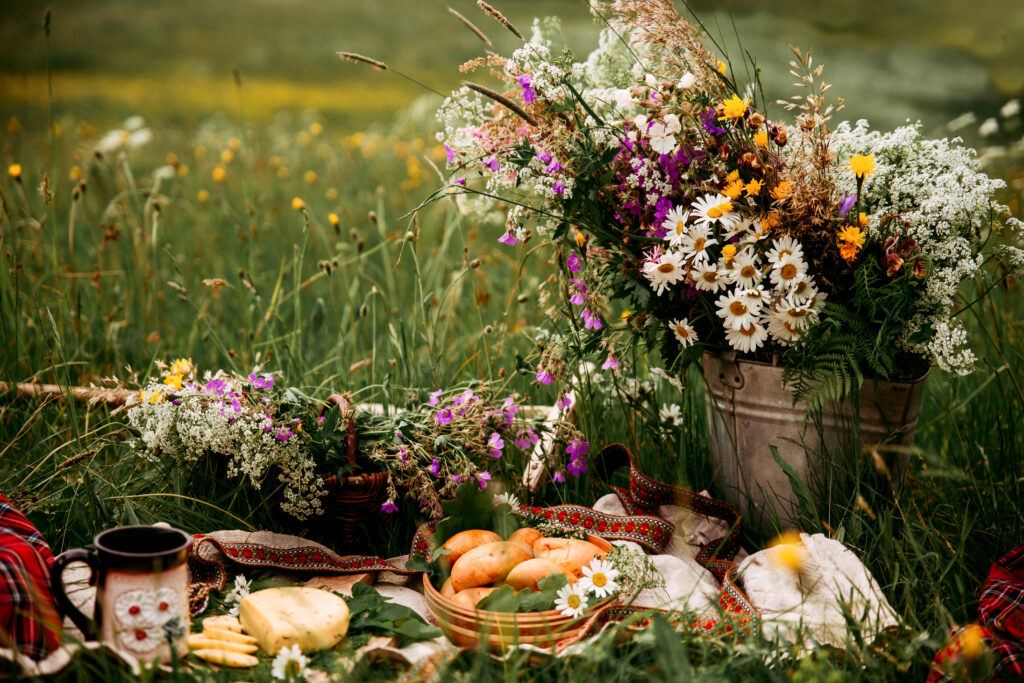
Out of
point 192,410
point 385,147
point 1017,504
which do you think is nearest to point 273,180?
point 385,147

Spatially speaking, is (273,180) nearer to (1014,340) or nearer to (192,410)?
(192,410)

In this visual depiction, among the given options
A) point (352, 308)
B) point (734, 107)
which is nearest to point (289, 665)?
point (734, 107)

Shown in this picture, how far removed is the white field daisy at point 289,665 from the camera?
1542mm

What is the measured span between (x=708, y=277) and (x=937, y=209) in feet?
1.88

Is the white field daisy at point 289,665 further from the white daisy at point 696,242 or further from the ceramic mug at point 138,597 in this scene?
the white daisy at point 696,242

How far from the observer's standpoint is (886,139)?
6.88 ft

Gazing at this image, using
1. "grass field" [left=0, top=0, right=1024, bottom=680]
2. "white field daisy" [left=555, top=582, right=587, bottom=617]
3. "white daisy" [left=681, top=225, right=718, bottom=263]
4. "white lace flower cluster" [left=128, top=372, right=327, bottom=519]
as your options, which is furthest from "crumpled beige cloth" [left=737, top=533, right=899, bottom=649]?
"white lace flower cluster" [left=128, top=372, right=327, bottom=519]

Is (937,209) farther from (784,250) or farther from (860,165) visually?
(784,250)

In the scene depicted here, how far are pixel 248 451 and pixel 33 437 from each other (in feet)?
3.27

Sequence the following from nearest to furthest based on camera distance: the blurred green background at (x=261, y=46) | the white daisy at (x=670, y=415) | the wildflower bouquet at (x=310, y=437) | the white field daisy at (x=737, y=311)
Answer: the white field daisy at (x=737, y=311), the wildflower bouquet at (x=310, y=437), the white daisy at (x=670, y=415), the blurred green background at (x=261, y=46)

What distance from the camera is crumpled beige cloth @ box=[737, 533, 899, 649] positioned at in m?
1.70

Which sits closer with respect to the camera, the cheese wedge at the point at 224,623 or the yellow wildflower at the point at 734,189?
the cheese wedge at the point at 224,623

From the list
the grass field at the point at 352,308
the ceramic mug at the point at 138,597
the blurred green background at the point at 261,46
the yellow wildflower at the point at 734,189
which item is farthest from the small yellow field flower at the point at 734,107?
the blurred green background at the point at 261,46

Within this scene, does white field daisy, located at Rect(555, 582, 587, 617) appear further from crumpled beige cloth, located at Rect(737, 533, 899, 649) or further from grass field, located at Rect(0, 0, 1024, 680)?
crumpled beige cloth, located at Rect(737, 533, 899, 649)
